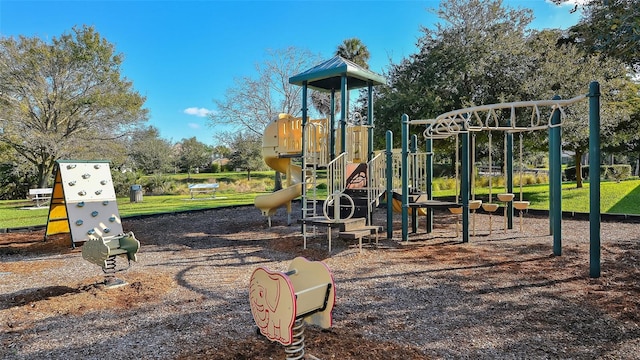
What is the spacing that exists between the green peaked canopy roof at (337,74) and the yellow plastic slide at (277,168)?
1.25 m

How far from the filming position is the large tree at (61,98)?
71.7 feet

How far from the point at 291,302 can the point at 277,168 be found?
29.3 ft

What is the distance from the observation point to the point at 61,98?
23.5 metres

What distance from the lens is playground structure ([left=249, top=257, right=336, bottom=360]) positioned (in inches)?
106

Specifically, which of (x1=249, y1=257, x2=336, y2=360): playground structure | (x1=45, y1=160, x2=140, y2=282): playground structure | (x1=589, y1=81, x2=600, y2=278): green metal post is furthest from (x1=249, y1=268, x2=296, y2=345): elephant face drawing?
(x1=45, y1=160, x2=140, y2=282): playground structure

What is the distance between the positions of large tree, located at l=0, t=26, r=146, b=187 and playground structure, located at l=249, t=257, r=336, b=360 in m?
23.7

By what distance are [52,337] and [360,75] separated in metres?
7.65

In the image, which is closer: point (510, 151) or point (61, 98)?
point (510, 151)

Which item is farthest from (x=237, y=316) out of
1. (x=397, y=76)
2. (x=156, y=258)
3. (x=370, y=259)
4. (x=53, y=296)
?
(x=397, y=76)

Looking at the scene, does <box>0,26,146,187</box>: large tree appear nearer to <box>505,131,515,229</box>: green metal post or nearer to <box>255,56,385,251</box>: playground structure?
<box>255,56,385,251</box>: playground structure

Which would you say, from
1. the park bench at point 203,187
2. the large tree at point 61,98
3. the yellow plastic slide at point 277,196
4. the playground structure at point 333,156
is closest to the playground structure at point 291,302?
the playground structure at point 333,156

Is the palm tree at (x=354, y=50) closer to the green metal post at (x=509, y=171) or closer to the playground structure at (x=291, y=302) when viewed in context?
the green metal post at (x=509, y=171)

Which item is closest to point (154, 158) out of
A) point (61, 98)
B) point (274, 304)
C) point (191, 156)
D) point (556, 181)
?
point (191, 156)

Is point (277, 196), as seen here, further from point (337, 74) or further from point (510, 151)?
point (510, 151)
